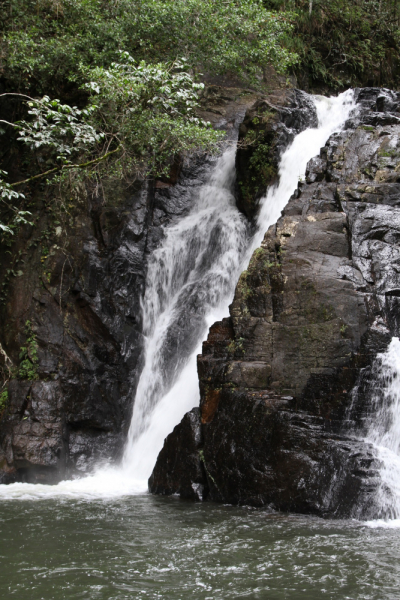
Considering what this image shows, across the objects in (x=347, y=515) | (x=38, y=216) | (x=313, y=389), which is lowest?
(x=347, y=515)

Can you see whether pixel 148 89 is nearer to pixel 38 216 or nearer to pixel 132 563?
pixel 38 216

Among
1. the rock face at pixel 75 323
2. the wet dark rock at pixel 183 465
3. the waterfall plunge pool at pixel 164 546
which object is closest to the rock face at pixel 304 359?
the wet dark rock at pixel 183 465

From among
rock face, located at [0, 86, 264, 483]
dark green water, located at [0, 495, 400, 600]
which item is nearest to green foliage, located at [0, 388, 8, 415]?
rock face, located at [0, 86, 264, 483]

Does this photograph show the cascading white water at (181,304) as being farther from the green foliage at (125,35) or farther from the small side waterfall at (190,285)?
the green foliage at (125,35)

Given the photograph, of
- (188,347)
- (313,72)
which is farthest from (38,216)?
(313,72)

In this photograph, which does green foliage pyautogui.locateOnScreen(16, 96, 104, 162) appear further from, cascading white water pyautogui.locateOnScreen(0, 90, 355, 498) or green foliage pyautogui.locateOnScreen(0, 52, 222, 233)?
cascading white water pyautogui.locateOnScreen(0, 90, 355, 498)

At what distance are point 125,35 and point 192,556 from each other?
13122 mm

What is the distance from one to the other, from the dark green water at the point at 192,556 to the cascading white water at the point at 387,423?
0.73 meters

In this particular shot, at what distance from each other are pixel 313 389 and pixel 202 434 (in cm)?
206

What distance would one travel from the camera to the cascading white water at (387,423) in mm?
7312

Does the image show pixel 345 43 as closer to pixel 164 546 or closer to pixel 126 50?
pixel 126 50

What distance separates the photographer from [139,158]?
47.3 ft

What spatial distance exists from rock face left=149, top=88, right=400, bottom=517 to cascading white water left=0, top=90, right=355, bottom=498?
169 centimetres

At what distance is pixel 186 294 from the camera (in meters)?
13.0
